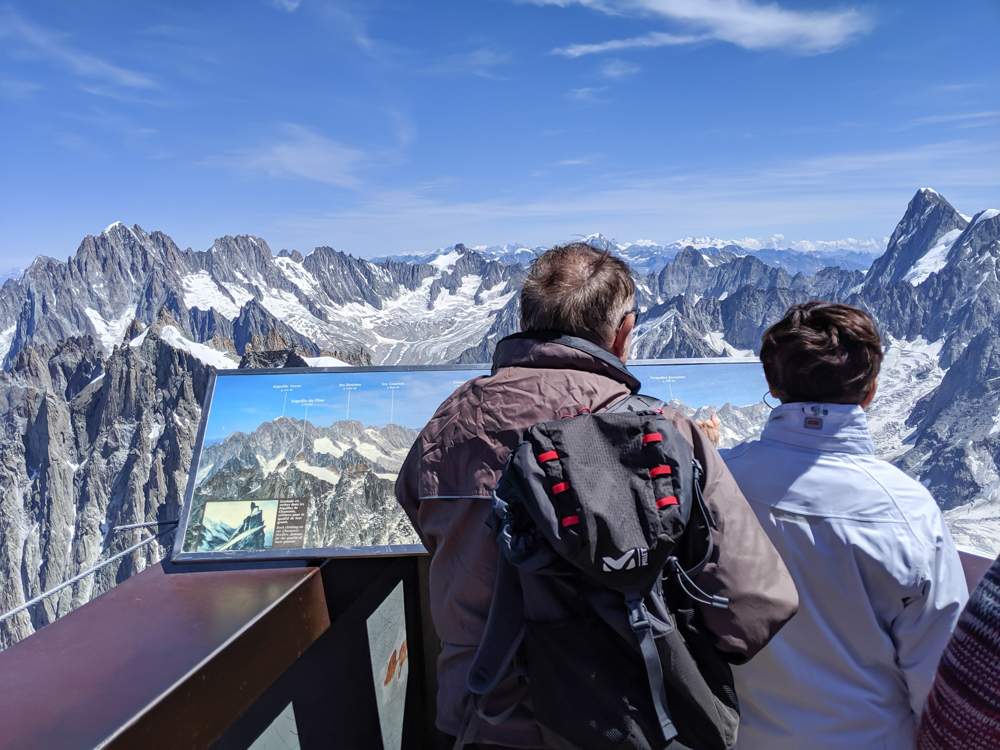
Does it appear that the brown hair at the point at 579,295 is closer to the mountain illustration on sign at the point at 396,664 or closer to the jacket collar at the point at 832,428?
the jacket collar at the point at 832,428

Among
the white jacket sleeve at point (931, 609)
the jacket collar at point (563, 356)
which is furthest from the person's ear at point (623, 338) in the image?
the white jacket sleeve at point (931, 609)

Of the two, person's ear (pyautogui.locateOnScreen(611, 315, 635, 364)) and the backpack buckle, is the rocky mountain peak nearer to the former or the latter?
person's ear (pyautogui.locateOnScreen(611, 315, 635, 364))

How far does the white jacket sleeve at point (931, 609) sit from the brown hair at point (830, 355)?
40cm

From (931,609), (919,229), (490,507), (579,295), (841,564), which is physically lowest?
Answer: (931,609)

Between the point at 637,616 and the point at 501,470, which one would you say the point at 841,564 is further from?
the point at 501,470

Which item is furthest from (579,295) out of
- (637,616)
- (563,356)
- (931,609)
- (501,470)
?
(931,609)

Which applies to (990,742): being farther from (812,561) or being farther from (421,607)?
(421,607)

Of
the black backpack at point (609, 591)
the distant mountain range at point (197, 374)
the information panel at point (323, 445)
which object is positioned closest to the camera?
the black backpack at point (609, 591)

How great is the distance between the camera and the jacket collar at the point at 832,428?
165cm

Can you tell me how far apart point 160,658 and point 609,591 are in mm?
1701

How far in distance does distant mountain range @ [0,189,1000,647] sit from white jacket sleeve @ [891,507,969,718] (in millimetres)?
1876

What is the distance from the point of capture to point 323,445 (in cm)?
319

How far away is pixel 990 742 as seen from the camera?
0.79 meters

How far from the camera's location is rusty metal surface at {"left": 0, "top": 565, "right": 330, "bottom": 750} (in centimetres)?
174
